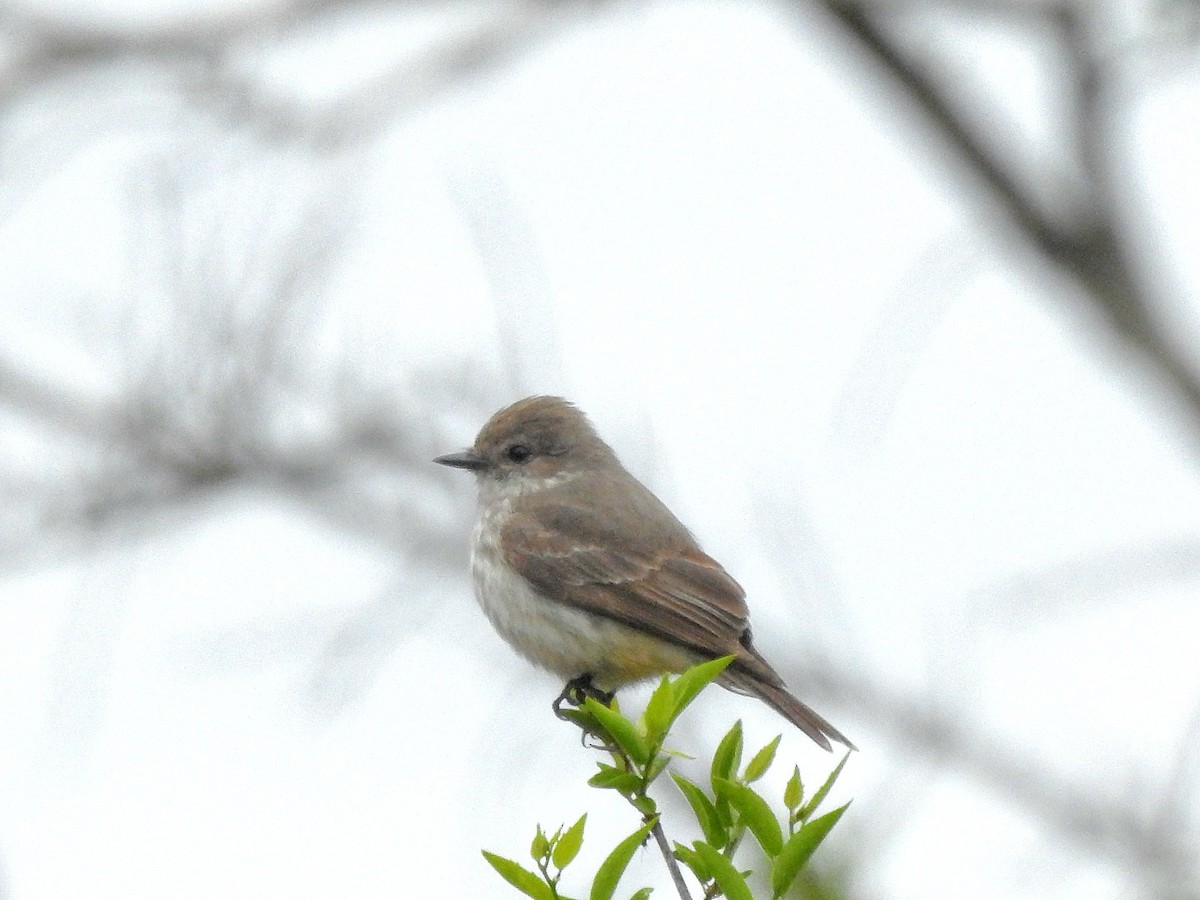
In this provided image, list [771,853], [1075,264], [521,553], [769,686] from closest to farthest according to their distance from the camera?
[771,853]
[769,686]
[521,553]
[1075,264]

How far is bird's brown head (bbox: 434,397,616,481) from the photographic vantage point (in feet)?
24.6

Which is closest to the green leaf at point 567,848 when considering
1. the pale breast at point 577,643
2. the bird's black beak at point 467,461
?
the pale breast at point 577,643

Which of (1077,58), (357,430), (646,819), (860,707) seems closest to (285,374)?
(357,430)

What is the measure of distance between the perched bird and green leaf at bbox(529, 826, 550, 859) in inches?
102

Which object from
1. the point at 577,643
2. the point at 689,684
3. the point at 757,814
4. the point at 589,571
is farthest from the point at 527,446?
the point at 757,814

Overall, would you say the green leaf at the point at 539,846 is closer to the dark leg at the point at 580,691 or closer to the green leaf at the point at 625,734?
the green leaf at the point at 625,734

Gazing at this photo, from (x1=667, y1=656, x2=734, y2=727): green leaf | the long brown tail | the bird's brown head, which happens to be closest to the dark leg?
the long brown tail

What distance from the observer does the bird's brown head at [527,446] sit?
7.50m

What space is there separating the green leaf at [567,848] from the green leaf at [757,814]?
0.26m

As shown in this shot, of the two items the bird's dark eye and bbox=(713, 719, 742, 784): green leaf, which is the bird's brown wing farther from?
bbox=(713, 719, 742, 784): green leaf

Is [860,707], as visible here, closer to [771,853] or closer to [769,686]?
[769,686]

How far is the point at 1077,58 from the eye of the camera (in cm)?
750

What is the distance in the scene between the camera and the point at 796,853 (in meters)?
3.32

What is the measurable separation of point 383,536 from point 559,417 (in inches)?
49.3
